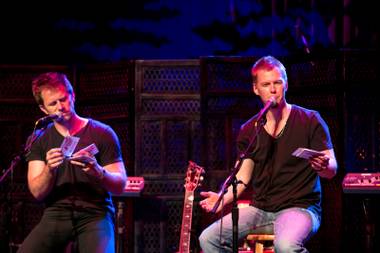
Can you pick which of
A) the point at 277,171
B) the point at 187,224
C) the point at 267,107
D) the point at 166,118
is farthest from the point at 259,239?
the point at 166,118

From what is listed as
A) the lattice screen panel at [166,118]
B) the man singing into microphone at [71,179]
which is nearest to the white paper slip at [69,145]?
the man singing into microphone at [71,179]

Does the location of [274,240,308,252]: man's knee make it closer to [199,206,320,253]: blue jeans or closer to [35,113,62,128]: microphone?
[199,206,320,253]: blue jeans

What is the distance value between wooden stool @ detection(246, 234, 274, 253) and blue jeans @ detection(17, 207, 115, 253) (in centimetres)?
108

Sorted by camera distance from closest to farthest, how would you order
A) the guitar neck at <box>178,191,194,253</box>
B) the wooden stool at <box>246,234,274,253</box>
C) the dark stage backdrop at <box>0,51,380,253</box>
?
the wooden stool at <box>246,234,274,253</box>
the guitar neck at <box>178,191,194,253</box>
the dark stage backdrop at <box>0,51,380,253</box>

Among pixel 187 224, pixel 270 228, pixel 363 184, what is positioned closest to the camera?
pixel 270 228

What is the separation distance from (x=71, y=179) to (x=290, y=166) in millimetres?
1722

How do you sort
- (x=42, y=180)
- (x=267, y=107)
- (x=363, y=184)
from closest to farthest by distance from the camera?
1. (x=267, y=107)
2. (x=42, y=180)
3. (x=363, y=184)

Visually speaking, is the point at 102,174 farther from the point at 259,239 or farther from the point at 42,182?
the point at 259,239

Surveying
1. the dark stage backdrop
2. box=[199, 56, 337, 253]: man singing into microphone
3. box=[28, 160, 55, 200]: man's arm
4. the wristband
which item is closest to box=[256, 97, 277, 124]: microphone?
box=[199, 56, 337, 253]: man singing into microphone

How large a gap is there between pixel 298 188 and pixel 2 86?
436 cm

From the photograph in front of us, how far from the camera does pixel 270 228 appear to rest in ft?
16.7

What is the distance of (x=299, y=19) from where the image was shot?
9.08 meters

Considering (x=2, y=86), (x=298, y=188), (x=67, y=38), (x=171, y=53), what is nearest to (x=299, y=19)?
(x=171, y=53)

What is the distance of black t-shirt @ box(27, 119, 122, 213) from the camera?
5.29 metres
